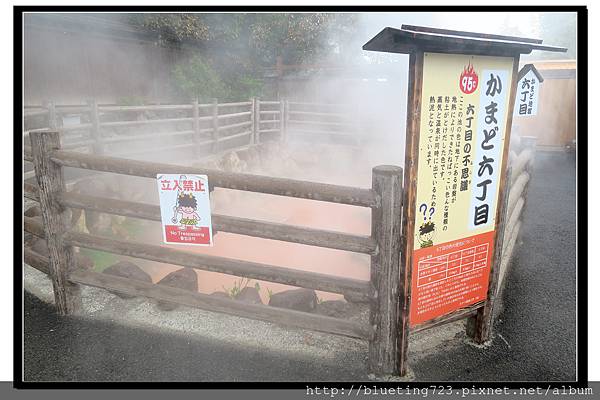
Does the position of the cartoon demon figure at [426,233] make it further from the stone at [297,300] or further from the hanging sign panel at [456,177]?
the stone at [297,300]

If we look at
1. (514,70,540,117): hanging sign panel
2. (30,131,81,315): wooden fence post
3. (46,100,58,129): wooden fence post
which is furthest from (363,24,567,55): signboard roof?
→ (46,100,58,129): wooden fence post

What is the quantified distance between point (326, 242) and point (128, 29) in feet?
39.5

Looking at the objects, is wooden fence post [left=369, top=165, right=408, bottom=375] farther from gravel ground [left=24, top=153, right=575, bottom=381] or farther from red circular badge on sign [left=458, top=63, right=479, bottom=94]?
red circular badge on sign [left=458, top=63, right=479, bottom=94]

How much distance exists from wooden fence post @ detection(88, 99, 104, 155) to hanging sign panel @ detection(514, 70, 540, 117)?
7015 mm

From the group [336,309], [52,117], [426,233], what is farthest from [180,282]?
[52,117]

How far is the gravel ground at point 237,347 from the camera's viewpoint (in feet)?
9.69

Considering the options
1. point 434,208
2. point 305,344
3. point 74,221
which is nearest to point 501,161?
point 434,208

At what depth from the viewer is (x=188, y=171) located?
2969mm

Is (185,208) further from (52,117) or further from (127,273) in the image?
(52,117)

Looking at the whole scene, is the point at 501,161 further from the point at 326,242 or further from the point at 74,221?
the point at 74,221

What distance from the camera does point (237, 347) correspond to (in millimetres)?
3199

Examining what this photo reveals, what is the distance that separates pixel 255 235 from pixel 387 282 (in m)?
0.95

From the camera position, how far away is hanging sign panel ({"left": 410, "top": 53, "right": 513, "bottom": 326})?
2.56 m

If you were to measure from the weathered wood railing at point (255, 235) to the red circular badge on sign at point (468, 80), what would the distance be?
662 mm
